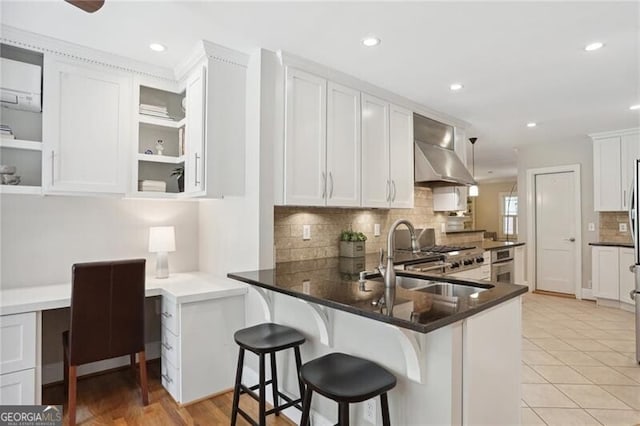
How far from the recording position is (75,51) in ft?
8.37

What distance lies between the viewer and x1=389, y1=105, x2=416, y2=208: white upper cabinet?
357cm

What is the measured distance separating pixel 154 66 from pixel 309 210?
5.78ft

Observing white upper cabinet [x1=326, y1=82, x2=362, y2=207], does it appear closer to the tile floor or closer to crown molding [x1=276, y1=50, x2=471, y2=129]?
crown molding [x1=276, y1=50, x2=471, y2=129]

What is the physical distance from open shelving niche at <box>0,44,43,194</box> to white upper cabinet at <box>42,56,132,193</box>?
0.13 metres

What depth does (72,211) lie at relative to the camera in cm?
283

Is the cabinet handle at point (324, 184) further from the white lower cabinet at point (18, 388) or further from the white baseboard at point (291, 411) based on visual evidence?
the white lower cabinet at point (18, 388)

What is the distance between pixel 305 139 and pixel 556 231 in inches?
201

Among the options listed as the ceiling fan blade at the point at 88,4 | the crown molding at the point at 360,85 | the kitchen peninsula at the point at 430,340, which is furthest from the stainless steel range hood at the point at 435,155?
→ the ceiling fan blade at the point at 88,4

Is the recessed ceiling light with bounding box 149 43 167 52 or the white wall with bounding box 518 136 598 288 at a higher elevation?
the recessed ceiling light with bounding box 149 43 167 52

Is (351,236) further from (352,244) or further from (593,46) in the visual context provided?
(593,46)

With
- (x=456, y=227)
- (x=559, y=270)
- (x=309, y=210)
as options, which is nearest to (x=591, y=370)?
(x=456, y=227)

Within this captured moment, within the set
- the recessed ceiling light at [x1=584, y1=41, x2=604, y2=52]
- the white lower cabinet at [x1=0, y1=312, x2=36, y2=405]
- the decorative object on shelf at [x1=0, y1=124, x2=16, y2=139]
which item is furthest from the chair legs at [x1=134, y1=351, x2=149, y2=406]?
the recessed ceiling light at [x1=584, y1=41, x2=604, y2=52]

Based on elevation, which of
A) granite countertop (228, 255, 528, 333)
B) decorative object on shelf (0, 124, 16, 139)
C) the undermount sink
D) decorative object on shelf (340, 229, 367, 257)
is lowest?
the undermount sink

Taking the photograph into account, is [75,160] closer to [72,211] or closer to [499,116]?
[72,211]
